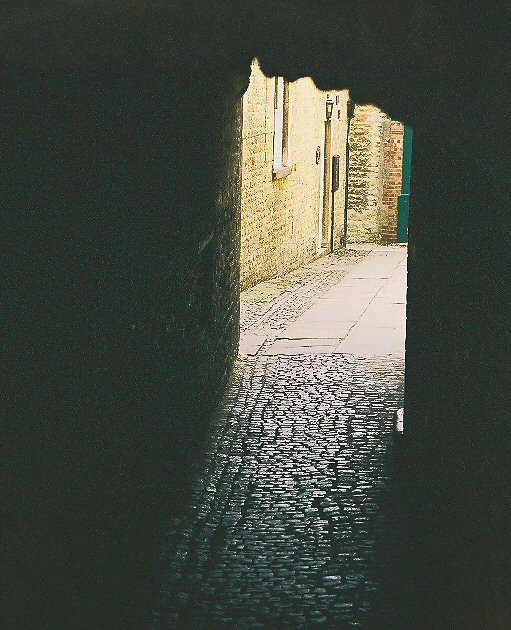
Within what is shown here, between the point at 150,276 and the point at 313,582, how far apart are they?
2426 mm

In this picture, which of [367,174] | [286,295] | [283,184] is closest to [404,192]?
[367,174]

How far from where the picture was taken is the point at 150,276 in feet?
23.1

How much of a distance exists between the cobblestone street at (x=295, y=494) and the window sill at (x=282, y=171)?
3.56 m

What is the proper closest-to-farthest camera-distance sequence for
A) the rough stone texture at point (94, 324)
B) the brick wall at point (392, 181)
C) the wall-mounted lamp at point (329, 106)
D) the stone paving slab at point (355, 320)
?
the rough stone texture at point (94, 324), the stone paving slab at point (355, 320), the wall-mounted lamp at point (329, 106), the brick wall at point (392, 181)

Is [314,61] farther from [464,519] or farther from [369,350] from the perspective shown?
[369,350]

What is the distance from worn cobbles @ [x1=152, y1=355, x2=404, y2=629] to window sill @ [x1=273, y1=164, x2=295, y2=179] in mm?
6273

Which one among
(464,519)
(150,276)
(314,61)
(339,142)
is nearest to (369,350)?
(150,276)

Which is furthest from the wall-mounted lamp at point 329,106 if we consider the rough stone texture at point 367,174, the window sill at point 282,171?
the window sill at point 282,171

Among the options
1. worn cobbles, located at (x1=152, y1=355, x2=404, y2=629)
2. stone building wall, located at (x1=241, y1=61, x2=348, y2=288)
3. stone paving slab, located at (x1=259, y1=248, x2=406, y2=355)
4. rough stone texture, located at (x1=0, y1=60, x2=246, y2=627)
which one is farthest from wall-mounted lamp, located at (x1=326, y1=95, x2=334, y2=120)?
rough stone texture, located at (x1=0, y1=60, x2=246, y2=627)

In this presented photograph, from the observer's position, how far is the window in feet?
52.4

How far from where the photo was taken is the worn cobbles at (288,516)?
5.04 meters

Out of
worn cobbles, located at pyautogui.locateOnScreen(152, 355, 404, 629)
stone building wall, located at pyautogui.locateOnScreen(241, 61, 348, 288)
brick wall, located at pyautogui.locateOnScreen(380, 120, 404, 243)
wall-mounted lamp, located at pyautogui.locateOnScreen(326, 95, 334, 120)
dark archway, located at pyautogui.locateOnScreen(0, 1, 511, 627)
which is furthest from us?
brick wall, located at pyautogui.locateOnScreen(380, 120, 404, 243)

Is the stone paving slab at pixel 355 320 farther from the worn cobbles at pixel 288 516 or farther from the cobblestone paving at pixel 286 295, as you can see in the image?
the worn cobbles at pixel 288 516

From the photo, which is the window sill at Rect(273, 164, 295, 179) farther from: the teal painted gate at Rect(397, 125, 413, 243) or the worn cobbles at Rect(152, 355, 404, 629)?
the teal painted gate at Rect(397, 125, 413, 243)
